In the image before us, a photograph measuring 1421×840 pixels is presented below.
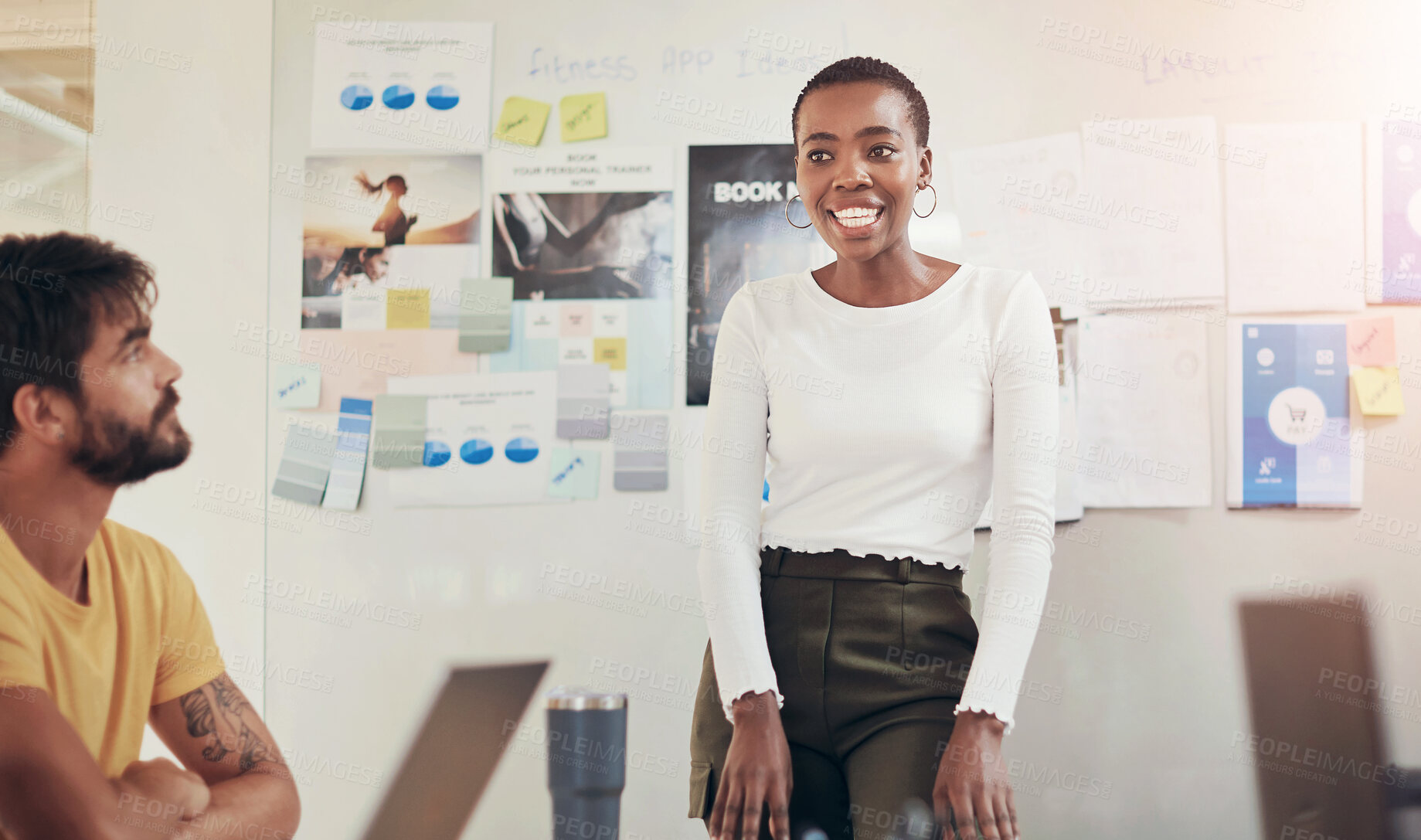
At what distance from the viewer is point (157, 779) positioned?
1.40 meters

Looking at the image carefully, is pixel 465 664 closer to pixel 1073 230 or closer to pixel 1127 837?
pixel 1127 837

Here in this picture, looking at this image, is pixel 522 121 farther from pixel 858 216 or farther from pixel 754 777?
pixel 754 777

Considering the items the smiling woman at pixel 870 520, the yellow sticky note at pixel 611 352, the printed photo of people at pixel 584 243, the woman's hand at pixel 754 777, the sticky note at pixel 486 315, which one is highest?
the printed photo of people at pixel 584 243

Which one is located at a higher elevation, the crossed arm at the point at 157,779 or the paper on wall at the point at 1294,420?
the paper on wall at the point at 1294,420

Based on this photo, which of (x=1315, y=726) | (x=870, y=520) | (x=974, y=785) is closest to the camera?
(x=974, y=785)

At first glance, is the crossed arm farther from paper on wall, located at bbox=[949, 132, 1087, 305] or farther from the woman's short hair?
paper on wall, located at bbox=[949, 132, 1087, 305]

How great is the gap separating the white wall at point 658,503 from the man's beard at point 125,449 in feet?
0.13

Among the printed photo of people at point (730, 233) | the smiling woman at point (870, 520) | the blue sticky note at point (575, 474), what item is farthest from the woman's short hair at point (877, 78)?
Result: the blue sticky note at point (575, 474)

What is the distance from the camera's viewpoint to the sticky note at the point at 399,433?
5.76ft

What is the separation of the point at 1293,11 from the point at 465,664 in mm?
1902

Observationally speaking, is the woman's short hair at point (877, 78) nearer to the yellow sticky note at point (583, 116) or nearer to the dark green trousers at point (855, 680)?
the dark green trousers at point (855, 680)

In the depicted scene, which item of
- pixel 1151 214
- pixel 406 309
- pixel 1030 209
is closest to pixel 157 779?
pixel 406 309

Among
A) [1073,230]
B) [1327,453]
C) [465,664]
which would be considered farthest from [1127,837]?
[465,664]

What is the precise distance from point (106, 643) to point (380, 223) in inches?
33.3
